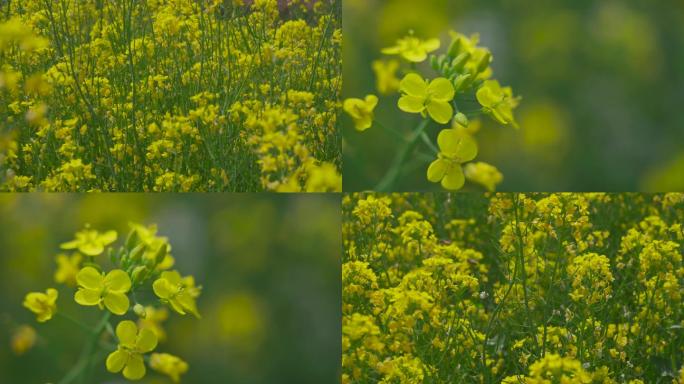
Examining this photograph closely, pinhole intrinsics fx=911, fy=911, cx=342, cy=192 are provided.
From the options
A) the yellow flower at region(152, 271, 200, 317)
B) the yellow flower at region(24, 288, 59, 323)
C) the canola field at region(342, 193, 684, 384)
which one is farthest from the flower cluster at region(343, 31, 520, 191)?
the yellow flower at region(24, 288, 59, 323)

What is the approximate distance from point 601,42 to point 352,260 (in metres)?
0.83

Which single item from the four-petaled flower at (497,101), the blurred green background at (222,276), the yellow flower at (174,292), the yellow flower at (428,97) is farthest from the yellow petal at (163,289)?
the four-petaled flower at (497,101)

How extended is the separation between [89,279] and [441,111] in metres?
0.85

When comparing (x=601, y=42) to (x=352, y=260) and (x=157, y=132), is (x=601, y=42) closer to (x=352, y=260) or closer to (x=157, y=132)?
(x=352, y=260)

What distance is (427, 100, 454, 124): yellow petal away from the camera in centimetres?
204

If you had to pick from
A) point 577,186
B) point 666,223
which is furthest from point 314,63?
point 666,223

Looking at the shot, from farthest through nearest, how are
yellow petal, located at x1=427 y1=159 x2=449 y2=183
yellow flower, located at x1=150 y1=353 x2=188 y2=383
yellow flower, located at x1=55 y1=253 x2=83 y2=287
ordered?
yellow petal, located at x1=427 y1=159 x2=449 y2=183, yellow flower, located at x1=55 y1=253 x2=83 y2=287, yellow flower, located at x1=150 y1=353 x2=188 y2=383

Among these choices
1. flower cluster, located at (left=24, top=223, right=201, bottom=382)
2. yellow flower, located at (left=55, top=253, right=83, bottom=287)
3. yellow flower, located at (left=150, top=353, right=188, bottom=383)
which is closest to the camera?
yellow flower, located at (left=150, top=353, right=188, bottom=383)

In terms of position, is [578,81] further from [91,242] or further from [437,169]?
[91,242]

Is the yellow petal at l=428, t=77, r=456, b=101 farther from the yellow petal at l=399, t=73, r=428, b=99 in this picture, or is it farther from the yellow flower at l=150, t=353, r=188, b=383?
the yellow flower at l=150, t=353, r=188, b=383

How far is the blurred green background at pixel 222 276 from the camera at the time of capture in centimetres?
215

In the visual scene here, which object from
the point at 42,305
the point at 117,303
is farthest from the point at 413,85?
the point at 42,305

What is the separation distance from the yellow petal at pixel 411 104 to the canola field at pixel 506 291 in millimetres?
230

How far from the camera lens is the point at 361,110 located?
6.75ft
